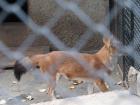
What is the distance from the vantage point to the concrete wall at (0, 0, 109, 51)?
20.1ft

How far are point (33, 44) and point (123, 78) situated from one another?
152 centimetres

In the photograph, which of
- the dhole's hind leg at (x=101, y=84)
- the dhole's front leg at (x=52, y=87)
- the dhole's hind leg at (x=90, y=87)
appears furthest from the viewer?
the dhole's hind leg at (x=90, y=87)

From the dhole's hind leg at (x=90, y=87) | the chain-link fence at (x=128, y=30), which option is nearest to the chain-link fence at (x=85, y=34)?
the chain-link fence at (x=128, y=30)

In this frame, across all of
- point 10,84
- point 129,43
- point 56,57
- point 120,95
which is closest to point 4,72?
point 10,84

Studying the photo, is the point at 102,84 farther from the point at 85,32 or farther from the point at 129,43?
the point at 85,32

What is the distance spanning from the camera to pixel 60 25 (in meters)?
6.32

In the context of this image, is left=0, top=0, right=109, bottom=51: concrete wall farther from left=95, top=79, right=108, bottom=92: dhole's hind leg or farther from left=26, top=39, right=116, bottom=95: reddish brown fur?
left=95, top=79, right=108, bottom=92: dhole's hind leg

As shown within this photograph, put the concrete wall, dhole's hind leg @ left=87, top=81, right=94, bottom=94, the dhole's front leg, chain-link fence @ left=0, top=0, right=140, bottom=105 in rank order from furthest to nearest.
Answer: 1. the concrete wall
2. dhole's hind leg @ left=87, top=81, right=94, bottom=94
3. the dhole's front leg
4. chain-link fence @ left=0, top=0, right=140, bottom=105

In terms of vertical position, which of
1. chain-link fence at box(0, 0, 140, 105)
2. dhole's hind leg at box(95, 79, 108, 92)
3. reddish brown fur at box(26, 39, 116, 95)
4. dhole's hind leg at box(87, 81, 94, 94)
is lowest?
dhole's hind leg at box(87, 81, 94, 94)

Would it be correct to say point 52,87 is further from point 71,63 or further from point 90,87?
point 90,87

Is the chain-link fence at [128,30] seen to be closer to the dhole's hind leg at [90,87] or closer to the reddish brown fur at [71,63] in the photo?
the reddish brown fur at [71,63]

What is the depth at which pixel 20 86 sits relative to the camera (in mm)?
5430

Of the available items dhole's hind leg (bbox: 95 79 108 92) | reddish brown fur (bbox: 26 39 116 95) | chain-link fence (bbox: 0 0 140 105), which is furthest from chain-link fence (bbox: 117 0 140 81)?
dhole's hind leg (bbox: 95 79 108 92)

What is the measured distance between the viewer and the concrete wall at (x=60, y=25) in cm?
614
